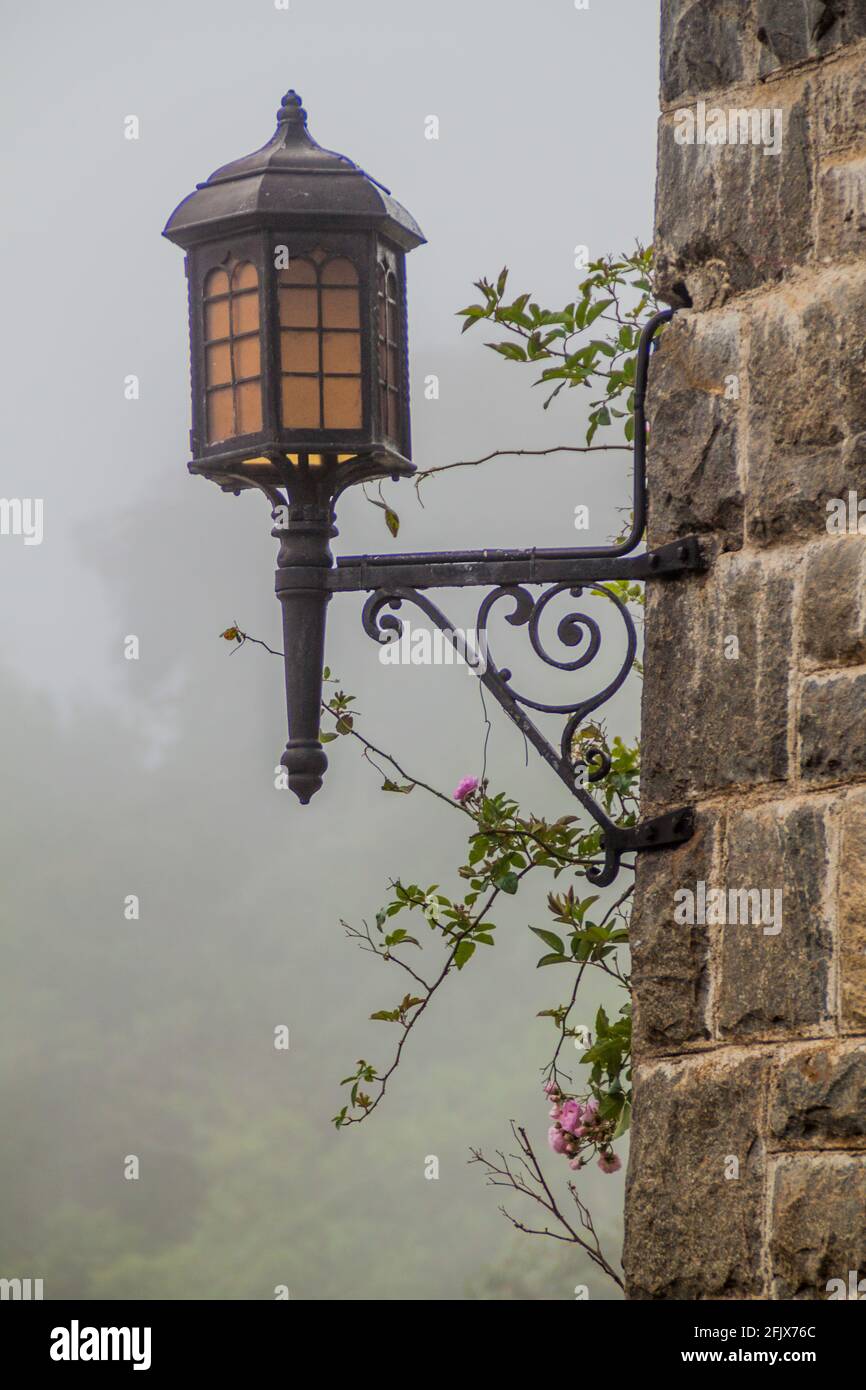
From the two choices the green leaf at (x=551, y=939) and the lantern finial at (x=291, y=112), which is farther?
the green leaf at (x=551, y=939)

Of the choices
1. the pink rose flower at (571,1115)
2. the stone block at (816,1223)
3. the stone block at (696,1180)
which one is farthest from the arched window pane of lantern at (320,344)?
the pink rose flower at (571,1115)

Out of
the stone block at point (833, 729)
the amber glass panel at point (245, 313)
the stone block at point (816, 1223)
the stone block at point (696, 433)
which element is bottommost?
the stone block at point (816, 1223)

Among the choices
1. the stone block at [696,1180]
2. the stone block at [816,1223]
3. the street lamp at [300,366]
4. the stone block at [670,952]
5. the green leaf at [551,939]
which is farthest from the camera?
the green leaf at [551,939]

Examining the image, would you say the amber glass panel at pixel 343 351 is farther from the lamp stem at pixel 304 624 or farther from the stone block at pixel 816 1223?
the stone block at pixel 816 1223

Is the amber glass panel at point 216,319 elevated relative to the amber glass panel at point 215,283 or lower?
lower

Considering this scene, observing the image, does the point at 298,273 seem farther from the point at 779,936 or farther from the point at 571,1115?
the point at 571,1115

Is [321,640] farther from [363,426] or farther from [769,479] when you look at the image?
[769,479]

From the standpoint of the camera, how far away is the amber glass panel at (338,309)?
2867mm

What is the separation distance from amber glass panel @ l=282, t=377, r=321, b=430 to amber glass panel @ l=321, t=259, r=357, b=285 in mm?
161

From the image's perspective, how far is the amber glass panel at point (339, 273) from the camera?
9.42 feet

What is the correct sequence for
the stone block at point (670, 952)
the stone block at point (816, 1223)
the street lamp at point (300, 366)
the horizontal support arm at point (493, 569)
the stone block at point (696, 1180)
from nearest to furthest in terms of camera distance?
the stone block at point (816, 1223), the stone block at point (696, 1180), the stone block at point (670, 952), the horizontal support arm at point (493, 569), the street lamp at point (300, 366)

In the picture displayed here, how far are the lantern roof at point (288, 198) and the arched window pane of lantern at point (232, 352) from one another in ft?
0.26

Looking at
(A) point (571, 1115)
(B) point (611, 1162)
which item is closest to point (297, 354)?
(A) point (571, 1115)
